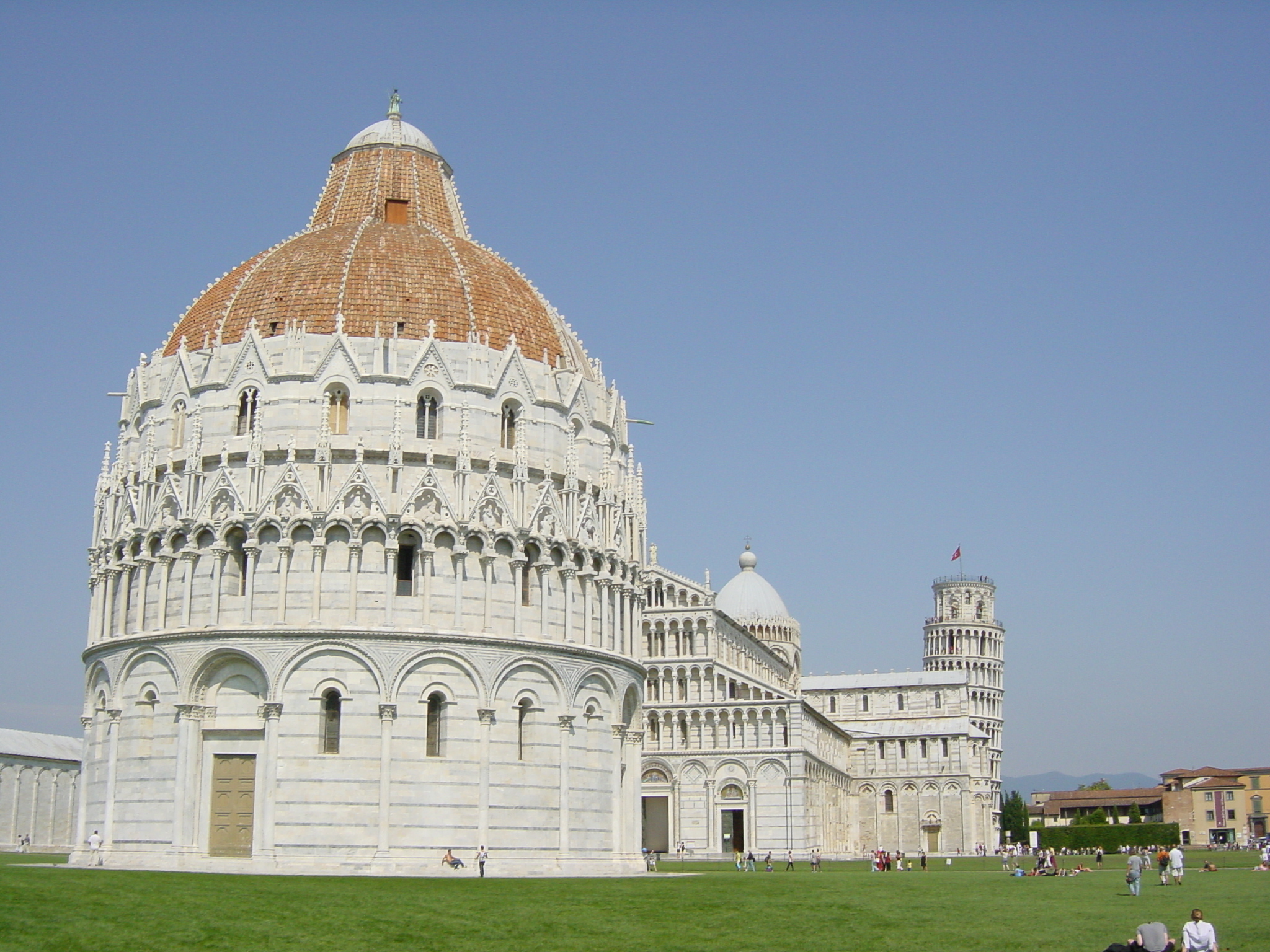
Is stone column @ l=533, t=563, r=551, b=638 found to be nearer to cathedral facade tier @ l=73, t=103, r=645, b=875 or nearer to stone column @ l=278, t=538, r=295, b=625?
cathedral facade tier @ l=73, t=103, r=645, b=875

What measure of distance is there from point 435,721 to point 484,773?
233cm

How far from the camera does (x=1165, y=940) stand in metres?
22.8

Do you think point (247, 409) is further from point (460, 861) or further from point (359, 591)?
point (460, 861)

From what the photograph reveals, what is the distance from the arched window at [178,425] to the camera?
51.7m

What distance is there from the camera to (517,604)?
49.8 metres

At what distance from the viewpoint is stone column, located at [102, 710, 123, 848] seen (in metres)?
48.5

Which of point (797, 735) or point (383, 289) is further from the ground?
A: point (383, 289)

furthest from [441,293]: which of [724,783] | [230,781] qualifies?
[724,783]

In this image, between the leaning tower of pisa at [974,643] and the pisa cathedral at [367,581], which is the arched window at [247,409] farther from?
the leaning tower of pisa at [974,643]

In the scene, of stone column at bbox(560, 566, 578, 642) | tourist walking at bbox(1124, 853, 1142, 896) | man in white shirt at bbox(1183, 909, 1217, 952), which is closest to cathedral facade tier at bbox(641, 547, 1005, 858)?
stone column at bbox(560, 566, 578, 642)

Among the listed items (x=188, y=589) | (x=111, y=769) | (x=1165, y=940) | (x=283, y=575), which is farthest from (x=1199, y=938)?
(x=111, y=769)

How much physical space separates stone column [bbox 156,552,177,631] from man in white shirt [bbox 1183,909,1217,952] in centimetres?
3551

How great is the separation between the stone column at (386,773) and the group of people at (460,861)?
1.87 meters

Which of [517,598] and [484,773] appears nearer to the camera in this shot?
[484,773]
